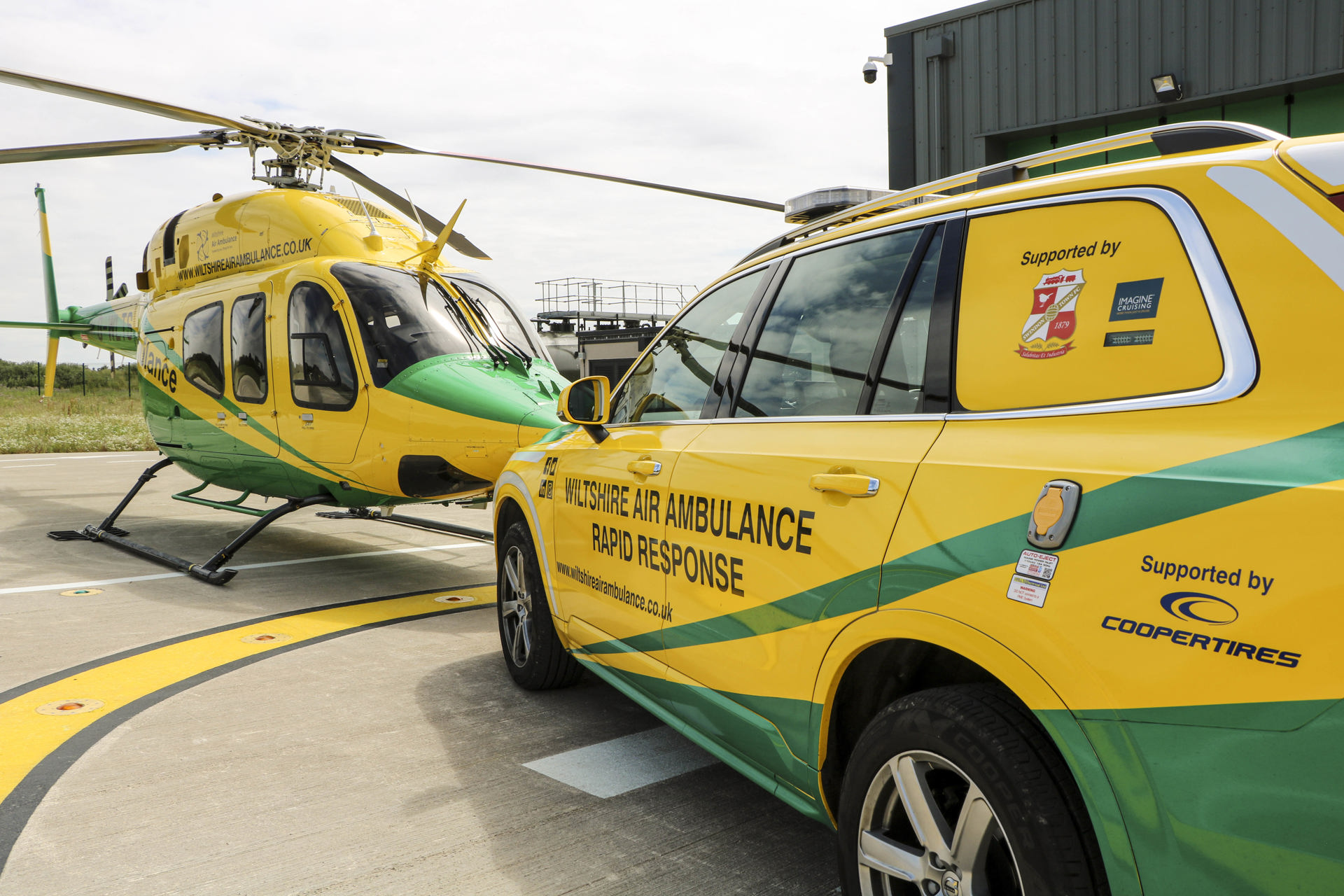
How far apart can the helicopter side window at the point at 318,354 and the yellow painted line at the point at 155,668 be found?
6.15 feet

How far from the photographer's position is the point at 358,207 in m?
8.71

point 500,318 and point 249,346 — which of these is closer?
point 500,318

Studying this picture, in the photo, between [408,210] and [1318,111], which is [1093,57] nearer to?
[1318,111]

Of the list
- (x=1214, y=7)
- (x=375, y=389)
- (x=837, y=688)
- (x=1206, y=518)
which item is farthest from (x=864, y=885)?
(x=1214, y=7)

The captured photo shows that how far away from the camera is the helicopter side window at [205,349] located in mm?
8891

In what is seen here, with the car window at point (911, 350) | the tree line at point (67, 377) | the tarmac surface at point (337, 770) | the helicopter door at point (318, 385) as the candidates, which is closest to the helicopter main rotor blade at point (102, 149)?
the helicopter door at point (318, 385)

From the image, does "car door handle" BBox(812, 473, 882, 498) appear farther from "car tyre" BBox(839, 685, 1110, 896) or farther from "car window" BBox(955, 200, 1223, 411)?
"car tyre" BBox(839, 685, 1110, 896)

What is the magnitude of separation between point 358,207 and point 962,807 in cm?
818

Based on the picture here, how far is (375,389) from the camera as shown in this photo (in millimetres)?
7469

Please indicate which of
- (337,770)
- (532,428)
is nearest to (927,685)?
(337,770)

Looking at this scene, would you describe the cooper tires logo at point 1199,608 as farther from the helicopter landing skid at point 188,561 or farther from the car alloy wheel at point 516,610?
the helicopter landing skid at point 188,561

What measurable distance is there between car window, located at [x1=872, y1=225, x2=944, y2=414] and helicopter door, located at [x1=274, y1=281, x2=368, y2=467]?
5887mm

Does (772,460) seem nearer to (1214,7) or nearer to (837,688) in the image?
(837,688)

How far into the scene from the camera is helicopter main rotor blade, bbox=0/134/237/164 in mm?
8625
